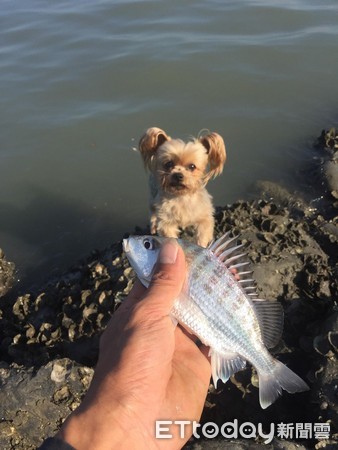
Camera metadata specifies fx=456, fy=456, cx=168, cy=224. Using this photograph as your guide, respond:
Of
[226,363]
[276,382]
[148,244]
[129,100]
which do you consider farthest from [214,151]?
[129,100]

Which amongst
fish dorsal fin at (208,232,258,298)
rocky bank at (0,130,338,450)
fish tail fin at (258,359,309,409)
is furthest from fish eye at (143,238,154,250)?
rocky bank at (0,130,338,450)

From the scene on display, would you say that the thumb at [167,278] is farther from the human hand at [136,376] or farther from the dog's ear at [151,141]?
the dog's ear at [151,141]

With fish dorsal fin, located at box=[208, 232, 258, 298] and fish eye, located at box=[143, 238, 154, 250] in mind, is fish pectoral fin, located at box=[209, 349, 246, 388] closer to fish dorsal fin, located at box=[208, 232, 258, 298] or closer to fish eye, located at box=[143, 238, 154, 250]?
fish dorsal fin, located at box=[208, 232, 258, 298]

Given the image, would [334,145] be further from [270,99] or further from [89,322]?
[89,322]

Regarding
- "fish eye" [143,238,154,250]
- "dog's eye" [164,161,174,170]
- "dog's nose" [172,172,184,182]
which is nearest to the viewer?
"fish eye" [143,238,154,250]

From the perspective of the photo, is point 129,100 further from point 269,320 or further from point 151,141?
point 269,320

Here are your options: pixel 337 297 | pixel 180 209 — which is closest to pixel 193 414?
pixel 337 297
